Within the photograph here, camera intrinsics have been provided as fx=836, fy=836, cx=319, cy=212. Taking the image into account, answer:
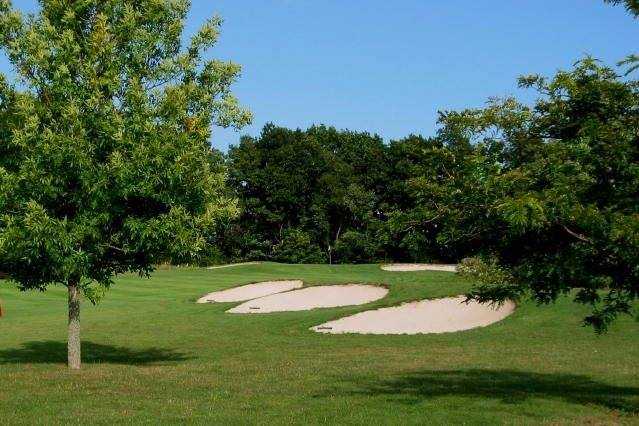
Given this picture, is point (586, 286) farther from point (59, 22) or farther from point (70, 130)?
point (59, 22)

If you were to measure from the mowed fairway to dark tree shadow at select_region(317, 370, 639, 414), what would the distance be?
4 cm

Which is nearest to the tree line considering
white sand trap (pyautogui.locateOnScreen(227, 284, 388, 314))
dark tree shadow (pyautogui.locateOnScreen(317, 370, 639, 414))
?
dark tree shadow (pyautogui.locateOnScreen(317, 370, 639, 414))

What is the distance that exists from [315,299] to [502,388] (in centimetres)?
2769

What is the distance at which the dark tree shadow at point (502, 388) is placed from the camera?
17703 millimetres

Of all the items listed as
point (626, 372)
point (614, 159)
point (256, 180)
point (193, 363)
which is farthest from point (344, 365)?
point (256, 180)

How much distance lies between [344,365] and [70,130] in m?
10.1

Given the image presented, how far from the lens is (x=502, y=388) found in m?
19.5

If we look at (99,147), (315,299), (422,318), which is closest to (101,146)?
(99,147)

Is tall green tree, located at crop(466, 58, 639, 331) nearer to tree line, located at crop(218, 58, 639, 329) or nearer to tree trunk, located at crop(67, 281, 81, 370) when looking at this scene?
tree line, located at crop(218, 58, 639, 329)

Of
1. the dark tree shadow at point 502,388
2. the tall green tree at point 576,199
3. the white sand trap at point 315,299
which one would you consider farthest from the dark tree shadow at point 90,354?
the tall green tree at point 576,199

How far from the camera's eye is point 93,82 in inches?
859

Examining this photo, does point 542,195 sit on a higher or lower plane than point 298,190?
lower

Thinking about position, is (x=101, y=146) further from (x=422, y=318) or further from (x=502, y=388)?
(x=422, y=318)

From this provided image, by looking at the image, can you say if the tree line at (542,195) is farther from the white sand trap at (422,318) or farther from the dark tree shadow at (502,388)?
the white sand trap at (422,318)
